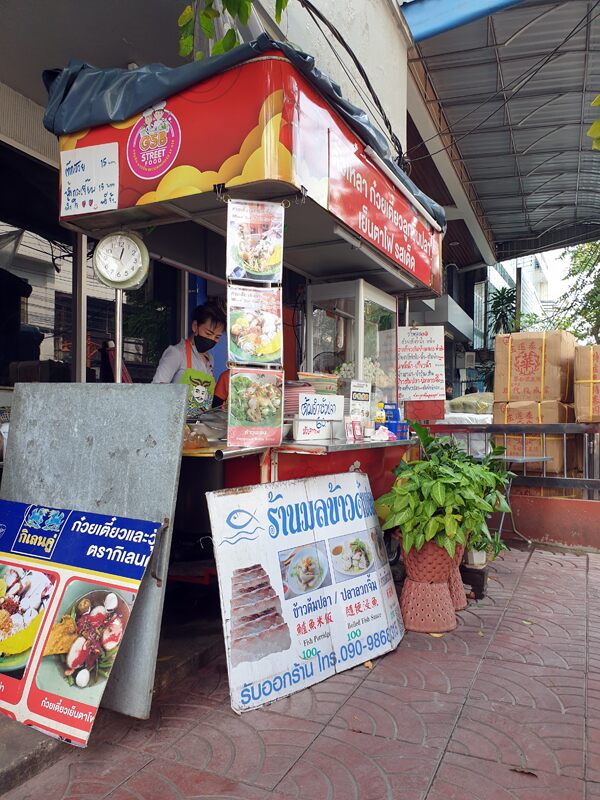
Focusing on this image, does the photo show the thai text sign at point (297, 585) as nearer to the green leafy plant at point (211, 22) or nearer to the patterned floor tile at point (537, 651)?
the patterned floor tile at point (537, 651)

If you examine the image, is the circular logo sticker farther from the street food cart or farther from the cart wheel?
the cart wheel

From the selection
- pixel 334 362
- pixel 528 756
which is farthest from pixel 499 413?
pixel 528 756

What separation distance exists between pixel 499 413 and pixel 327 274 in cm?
279

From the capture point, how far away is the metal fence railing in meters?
6.34

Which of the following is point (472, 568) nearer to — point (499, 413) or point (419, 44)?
point (499, 413)

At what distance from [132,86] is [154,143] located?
→ 1.18 ft

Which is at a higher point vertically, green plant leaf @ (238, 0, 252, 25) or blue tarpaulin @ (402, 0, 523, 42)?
blue tarpaulin @ (402, 0, 523, 42)

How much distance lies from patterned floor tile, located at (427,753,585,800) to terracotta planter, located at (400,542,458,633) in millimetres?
1405

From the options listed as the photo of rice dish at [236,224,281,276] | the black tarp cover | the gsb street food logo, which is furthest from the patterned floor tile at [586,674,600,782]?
the black tarp cover

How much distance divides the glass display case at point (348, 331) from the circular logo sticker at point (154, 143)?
2218mm

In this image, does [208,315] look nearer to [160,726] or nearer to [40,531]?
[40,531]

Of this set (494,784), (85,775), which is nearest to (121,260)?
(85,775)

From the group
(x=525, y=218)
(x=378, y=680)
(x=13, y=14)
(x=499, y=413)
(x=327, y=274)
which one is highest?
(x=525, y=218)

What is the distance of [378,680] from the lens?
3.21 m
